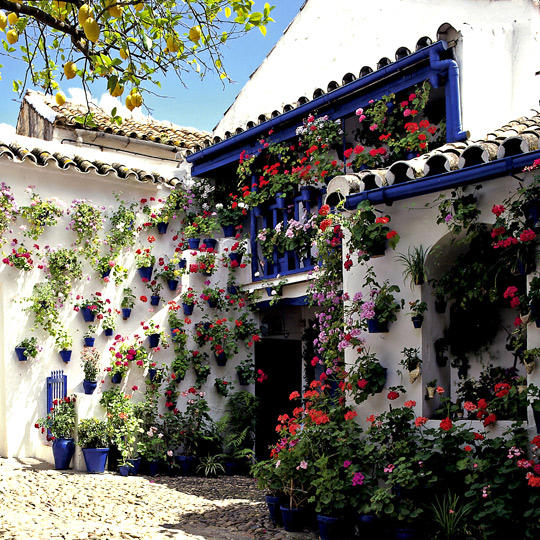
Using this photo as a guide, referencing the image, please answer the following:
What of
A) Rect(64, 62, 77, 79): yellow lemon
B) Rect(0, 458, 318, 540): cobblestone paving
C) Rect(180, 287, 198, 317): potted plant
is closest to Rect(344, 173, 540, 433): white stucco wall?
Rect(0, 458, 318, 540): cobblestone paving

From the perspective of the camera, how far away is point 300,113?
420 inches

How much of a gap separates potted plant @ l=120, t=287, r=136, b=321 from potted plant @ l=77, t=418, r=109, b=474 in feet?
6.02

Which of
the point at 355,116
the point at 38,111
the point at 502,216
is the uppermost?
the point at 38,111

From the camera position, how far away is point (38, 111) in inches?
558

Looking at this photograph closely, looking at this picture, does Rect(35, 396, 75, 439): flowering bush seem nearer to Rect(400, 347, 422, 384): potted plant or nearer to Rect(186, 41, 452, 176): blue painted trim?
Rect(186, 41, 452, 176): blue painted trim

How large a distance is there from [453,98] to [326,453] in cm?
446

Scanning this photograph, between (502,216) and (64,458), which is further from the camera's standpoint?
(64,458)

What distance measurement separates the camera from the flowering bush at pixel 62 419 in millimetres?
9930

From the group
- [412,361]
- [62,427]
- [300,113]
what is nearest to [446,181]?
[412,361]

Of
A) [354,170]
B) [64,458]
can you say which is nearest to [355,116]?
[354,170]

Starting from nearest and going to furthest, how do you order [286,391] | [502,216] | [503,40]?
[502,216] → [503,40] → [286,391]

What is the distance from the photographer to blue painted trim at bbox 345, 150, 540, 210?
6047mm

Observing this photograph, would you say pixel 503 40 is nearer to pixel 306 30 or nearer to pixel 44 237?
pixel 306 30

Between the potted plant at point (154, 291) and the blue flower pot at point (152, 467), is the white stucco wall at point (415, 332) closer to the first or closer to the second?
the blue flower pot at point (152, 467)
